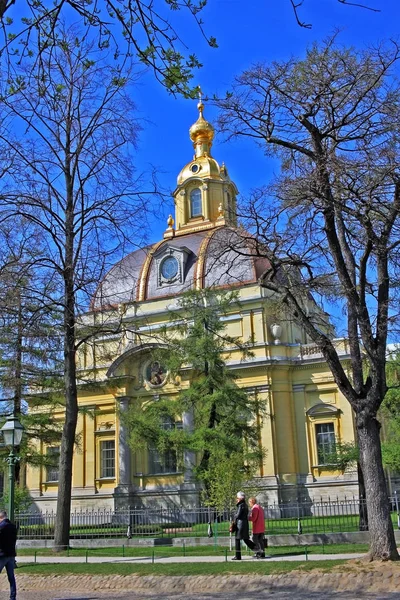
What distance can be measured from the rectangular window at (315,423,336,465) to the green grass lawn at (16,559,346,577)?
892 inches

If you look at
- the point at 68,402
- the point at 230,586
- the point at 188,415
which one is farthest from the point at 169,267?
the point at 230,586

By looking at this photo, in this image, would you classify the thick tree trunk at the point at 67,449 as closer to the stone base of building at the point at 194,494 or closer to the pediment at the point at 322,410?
the stone base of building at the point at 194,494

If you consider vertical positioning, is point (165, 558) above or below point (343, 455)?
below

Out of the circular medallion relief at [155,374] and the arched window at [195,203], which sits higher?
the arched window at [195,203]

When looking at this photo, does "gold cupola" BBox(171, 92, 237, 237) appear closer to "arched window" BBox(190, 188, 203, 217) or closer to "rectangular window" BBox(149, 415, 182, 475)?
"arched window" BBox(190, 188, 203, 217)

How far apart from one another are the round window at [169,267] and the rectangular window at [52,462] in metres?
12.6

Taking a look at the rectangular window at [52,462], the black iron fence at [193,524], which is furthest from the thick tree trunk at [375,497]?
the rectangular window at [52,462]

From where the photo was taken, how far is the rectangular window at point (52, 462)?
109 ft

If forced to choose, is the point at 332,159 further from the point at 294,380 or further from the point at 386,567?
the point at 294,380

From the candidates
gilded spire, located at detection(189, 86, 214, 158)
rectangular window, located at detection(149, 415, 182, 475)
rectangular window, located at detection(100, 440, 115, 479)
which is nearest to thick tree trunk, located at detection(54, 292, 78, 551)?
rectangular window, located at detection(149, 415, 182, 475)

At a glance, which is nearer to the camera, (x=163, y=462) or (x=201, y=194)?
(x=163, y=462)

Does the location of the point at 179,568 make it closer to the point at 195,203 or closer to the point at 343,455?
the point at 343,455

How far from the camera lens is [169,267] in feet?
148

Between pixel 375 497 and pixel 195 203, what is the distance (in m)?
40.4
